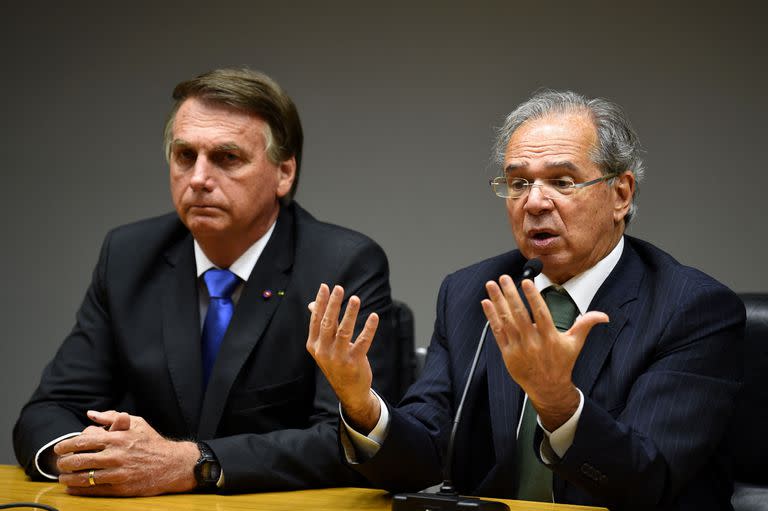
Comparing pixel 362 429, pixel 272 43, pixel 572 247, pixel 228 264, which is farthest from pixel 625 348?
pixel 272 43

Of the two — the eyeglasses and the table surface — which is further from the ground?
the eyeglasses

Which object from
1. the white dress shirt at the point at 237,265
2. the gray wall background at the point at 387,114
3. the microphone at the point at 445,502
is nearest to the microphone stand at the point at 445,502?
the microphone at the point at 445,502

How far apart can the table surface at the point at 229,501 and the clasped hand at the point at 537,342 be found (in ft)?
0.78

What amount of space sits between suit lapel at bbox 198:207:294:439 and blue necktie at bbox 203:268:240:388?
0.06 meters

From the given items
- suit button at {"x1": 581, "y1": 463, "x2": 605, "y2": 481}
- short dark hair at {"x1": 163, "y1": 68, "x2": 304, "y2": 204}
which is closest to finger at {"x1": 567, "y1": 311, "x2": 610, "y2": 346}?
suit button at {"x1": 581, "y1": 463, "x2": 605, "y2": 481}

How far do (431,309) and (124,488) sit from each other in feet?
8.06

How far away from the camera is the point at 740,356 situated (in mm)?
2537

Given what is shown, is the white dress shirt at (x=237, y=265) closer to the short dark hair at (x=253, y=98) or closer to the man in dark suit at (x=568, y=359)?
the short dark hair at (x=253, y=98)

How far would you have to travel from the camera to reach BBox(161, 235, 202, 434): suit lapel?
9.80 feet

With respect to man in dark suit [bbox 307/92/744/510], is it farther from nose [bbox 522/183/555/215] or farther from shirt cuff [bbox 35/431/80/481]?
shirt cuff [bbox 35/431/80/481]

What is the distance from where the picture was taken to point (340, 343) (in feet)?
7.35

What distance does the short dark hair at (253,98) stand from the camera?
3.13 metres

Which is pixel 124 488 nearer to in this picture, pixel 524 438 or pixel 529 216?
pixel 524 438

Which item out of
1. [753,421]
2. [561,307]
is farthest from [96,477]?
[753,421]
